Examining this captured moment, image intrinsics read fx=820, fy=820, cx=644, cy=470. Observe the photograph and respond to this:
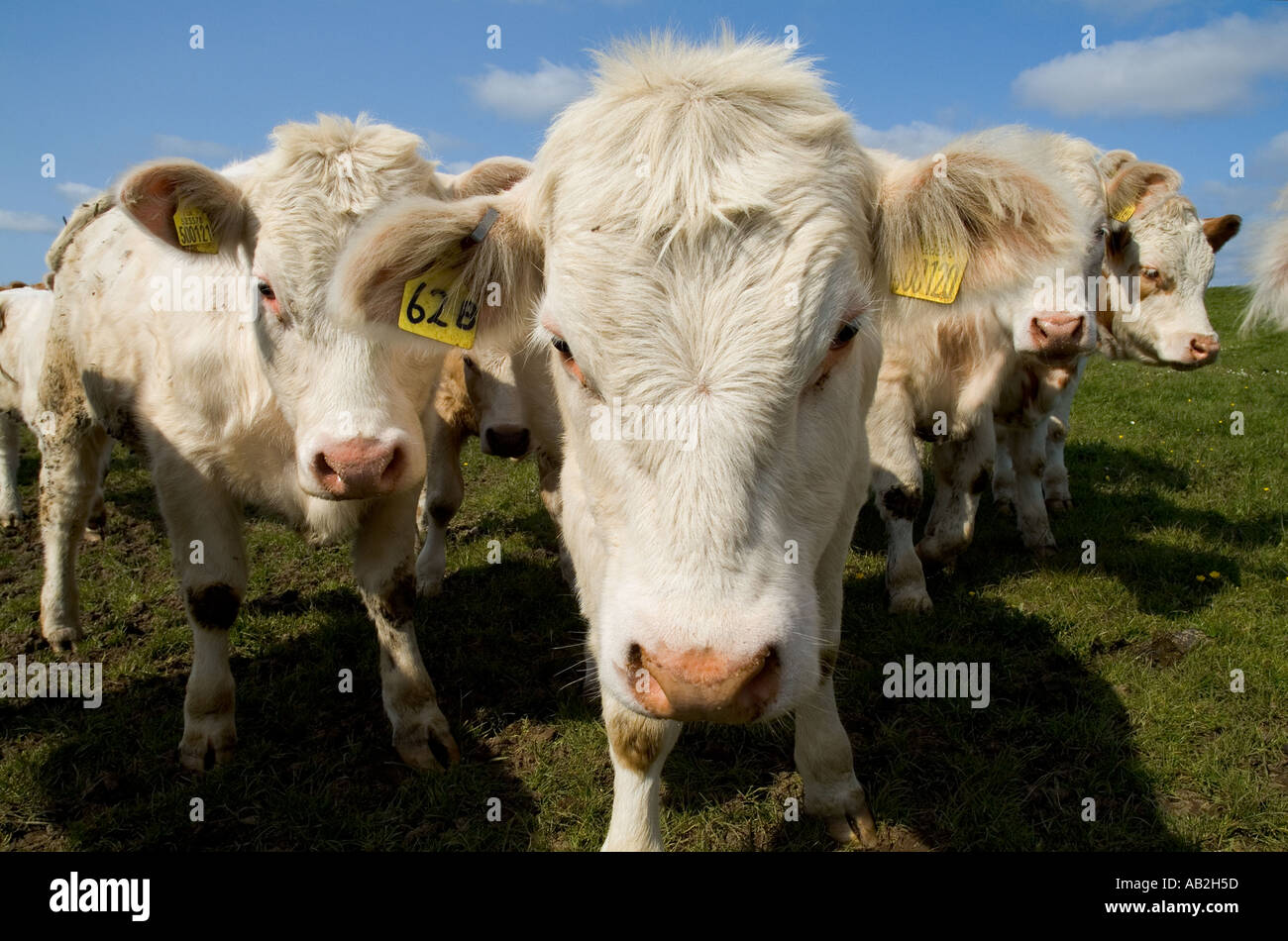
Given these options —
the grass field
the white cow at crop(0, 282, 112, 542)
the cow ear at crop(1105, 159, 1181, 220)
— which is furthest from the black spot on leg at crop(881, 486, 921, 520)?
the white cow at crop(0, 282, 112, 542)

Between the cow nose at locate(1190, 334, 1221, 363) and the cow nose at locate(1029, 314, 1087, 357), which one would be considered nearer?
the cow nose at locate(1029, 314, 1087, 357)

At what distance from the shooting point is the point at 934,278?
2729 millimetres

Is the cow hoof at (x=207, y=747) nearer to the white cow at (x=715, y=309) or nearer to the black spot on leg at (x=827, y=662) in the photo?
the white cow at (x=715, y=309)

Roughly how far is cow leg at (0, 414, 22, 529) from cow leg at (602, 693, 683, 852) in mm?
7555

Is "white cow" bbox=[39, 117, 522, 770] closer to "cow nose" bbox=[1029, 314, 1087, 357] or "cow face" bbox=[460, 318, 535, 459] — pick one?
"cow face" bbox=[460, 318, 535, 459]

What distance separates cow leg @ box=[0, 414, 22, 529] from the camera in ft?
25.7

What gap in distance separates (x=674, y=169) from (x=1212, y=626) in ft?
15.4

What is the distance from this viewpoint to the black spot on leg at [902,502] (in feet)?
17.8

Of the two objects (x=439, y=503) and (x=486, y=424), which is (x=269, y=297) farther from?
(x=439, y=503)

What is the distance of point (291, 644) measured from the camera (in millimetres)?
5215

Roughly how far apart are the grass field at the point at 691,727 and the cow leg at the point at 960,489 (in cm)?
27

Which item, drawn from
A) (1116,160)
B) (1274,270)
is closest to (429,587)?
(1274,270)
